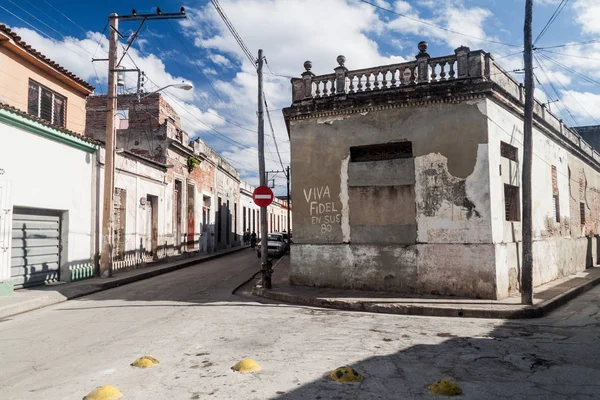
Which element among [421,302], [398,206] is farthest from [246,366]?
[398,206]

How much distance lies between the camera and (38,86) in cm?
1380

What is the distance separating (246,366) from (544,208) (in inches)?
473

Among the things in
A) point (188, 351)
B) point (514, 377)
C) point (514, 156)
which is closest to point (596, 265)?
point (514, 156)

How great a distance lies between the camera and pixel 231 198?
113ft

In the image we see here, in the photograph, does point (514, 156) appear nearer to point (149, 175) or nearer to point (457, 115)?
point (457, 115)

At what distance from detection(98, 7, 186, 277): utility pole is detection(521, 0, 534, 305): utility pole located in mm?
10360

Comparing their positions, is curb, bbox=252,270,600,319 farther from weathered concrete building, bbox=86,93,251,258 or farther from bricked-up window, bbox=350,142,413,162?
weathered concrete building, bbox=86,93,251,258

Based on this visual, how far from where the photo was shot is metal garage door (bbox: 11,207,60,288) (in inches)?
442

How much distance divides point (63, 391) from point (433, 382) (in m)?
3.63

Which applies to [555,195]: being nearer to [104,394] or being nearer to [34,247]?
[104,394]

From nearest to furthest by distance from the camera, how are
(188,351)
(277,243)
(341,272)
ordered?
(188,351) < (341,272) < (277,243)

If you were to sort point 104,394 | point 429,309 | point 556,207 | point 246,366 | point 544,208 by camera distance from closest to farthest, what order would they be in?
point 104,394, point 246,366, point 429,309, point 544,208, point 556,207

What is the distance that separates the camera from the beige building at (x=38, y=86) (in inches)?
484

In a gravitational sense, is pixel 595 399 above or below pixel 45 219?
below
